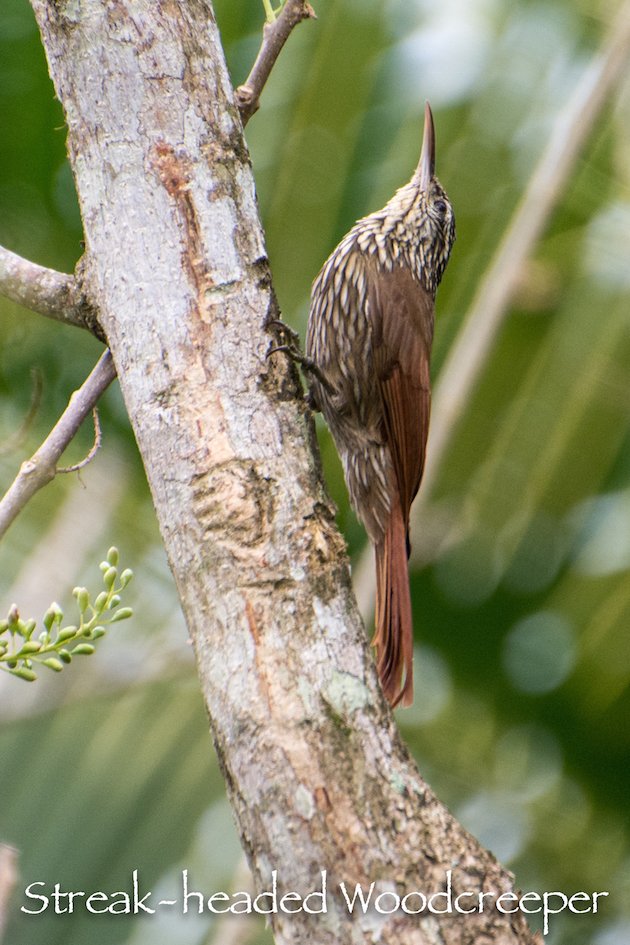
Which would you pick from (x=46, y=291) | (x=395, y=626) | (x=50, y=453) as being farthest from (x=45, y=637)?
(x=395, y=626)

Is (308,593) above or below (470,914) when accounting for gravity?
above

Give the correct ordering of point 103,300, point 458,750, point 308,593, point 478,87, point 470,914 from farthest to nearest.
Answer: point 478,87
point 458,750
point 103,300
point 308,593
point 470,914

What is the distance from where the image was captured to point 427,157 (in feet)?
9.91

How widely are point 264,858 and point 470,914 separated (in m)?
0.26

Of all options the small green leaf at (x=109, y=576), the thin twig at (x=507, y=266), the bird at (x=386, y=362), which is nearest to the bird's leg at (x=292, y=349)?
the bird at (x=386, y=362)

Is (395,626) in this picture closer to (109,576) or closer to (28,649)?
(109,576)

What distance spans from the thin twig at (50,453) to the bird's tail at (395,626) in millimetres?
965

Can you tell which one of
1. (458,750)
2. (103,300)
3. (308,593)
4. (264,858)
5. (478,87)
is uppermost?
(478,87)

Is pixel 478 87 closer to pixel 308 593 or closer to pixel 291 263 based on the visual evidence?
pixel 291 263

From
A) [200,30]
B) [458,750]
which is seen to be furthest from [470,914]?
[458,750]

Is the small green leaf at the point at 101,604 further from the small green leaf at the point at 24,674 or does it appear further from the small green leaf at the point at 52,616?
the small green leaf at the point at 24,674

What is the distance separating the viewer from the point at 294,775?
1.37 m

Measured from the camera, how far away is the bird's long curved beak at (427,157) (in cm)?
293

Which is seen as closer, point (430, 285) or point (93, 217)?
point (93, 217)
